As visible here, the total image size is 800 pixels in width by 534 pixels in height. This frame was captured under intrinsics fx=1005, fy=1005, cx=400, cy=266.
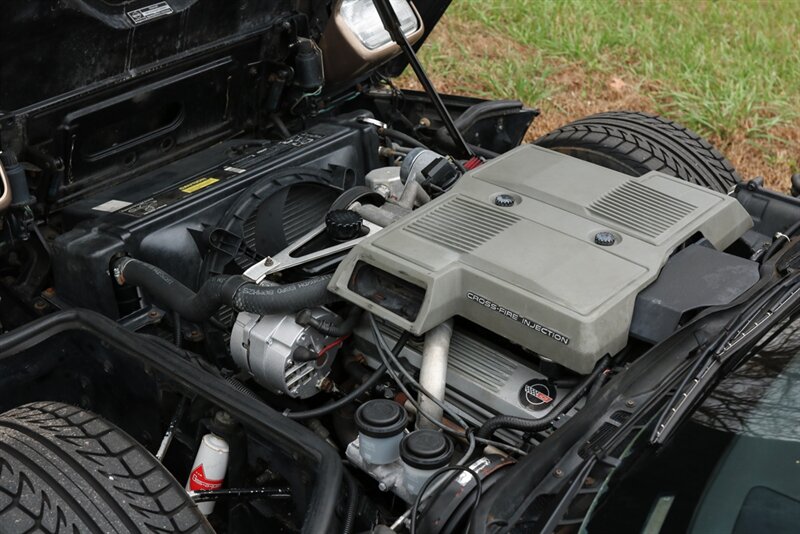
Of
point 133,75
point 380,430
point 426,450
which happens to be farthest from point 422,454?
point 133,75

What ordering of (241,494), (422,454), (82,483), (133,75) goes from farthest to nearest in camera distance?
(133,75), (241,494), (422,454), (82,483)

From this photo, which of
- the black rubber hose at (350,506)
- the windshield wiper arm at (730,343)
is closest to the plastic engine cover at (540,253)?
the windshield wiper arm at (730,343)

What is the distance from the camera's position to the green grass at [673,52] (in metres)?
5.36

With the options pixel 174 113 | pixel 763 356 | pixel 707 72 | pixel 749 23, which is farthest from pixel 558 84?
A: pixel 763 356

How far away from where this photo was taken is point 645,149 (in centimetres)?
322

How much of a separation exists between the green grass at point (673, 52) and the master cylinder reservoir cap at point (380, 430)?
3.62m

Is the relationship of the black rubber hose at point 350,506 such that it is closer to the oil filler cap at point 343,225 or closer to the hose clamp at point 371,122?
the oil filler cap at point 343,225

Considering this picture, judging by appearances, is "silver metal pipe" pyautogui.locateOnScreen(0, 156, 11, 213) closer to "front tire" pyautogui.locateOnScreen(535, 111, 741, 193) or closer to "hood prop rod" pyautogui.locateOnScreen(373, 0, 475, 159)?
"hood prop rod" pyautogui.locateOnScreen(373, 0, 475, 159)

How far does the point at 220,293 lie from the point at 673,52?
4287 millimetres

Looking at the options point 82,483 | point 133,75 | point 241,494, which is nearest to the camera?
point 82,483

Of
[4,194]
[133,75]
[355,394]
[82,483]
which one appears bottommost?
[355,394]

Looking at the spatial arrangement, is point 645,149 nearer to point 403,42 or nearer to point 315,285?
point 403,42

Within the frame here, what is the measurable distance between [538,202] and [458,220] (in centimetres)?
22

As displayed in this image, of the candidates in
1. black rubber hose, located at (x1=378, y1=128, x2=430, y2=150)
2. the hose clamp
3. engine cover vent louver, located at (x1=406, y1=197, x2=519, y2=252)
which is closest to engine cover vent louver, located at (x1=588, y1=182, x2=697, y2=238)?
engine cover vent louver, located at (x1=406, y1=197, x2=519, y2=252)
